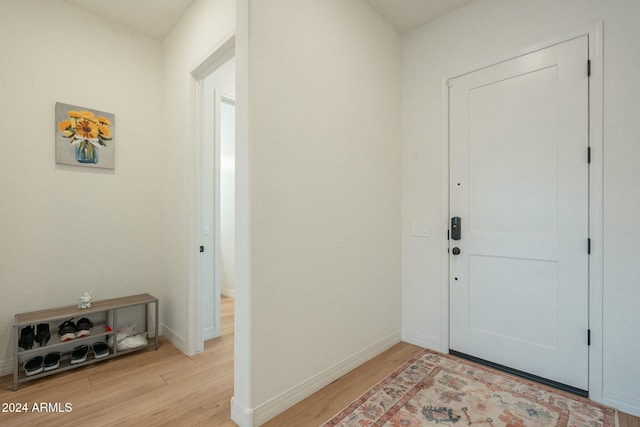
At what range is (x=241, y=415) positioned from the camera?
5.43ft

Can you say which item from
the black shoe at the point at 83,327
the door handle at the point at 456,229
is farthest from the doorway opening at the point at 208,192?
the door handle at the point at 456,229

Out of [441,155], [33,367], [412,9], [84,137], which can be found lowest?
[33,367]

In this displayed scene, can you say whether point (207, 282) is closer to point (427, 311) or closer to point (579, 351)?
point (427, 311)

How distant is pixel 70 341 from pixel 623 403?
151 inches

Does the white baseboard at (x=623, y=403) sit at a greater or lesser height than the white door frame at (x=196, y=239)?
lesser

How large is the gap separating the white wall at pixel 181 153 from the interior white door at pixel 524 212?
87.5 inches

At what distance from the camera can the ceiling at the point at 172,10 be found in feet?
8.21

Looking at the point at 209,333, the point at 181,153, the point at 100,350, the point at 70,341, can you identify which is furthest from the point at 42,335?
the point at 181,153

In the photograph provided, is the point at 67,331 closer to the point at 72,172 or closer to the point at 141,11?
the point at 72,172

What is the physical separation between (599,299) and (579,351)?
38cm

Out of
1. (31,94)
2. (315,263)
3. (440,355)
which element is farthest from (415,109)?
(31,94)

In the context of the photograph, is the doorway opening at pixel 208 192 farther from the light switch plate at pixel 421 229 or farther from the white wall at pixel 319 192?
the light switch plate at pixel 421 229

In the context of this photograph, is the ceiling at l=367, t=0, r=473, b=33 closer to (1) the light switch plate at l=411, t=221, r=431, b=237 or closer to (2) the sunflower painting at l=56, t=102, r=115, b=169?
(1) the light switch plate at l=411, t=221, r=431, b=237

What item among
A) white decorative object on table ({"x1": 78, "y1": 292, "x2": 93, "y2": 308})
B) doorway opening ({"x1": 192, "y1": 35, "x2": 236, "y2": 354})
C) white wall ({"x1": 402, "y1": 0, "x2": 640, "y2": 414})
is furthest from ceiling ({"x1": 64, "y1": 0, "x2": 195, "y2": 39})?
white decorative object on table ({"x1": 78, "y1": 292, "x2": 93, "y2": 308})
